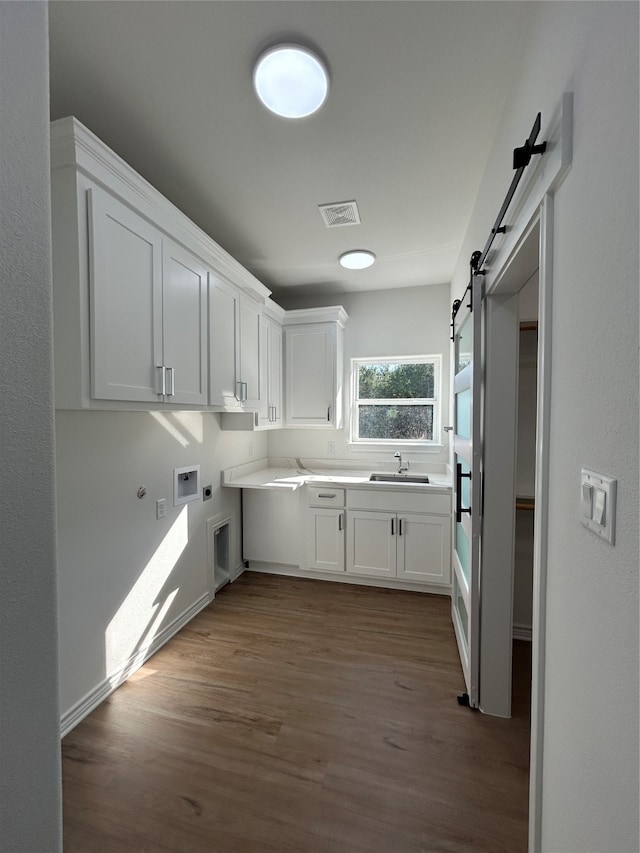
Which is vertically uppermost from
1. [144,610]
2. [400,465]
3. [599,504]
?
[599,504]

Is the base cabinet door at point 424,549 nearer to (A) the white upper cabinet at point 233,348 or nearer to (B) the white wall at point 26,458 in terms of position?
(A) the white upper cabinet at point 233,348

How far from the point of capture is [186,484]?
2.63m

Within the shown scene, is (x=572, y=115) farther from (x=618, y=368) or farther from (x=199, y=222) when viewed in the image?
(x=199, y=222)

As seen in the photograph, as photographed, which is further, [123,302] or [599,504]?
[123,302]

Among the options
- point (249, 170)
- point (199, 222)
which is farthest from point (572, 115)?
point (199, 222)

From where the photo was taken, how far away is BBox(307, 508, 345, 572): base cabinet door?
3174mm

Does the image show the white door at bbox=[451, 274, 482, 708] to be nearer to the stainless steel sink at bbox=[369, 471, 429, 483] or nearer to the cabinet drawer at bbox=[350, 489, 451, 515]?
the cabinet drawer at bbox=[350, 489, 451, 515]

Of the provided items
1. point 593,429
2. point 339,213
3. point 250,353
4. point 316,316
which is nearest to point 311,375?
point 316,316

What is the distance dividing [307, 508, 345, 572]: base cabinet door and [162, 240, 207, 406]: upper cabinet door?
1.56 metres

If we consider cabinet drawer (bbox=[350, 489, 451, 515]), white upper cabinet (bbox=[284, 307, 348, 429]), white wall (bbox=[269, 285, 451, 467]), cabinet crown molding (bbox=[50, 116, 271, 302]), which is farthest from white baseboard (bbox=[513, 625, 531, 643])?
cabinet crown molding (bbox=[50, 116, 271, 302])

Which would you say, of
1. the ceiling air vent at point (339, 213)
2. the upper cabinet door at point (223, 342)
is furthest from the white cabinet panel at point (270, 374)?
the ceiling air vent at point (339, 213)

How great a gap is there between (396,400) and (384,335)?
2.18 ft

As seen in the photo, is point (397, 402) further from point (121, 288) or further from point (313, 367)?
point (121, 288)

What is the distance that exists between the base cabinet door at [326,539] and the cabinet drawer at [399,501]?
0.19 meters
